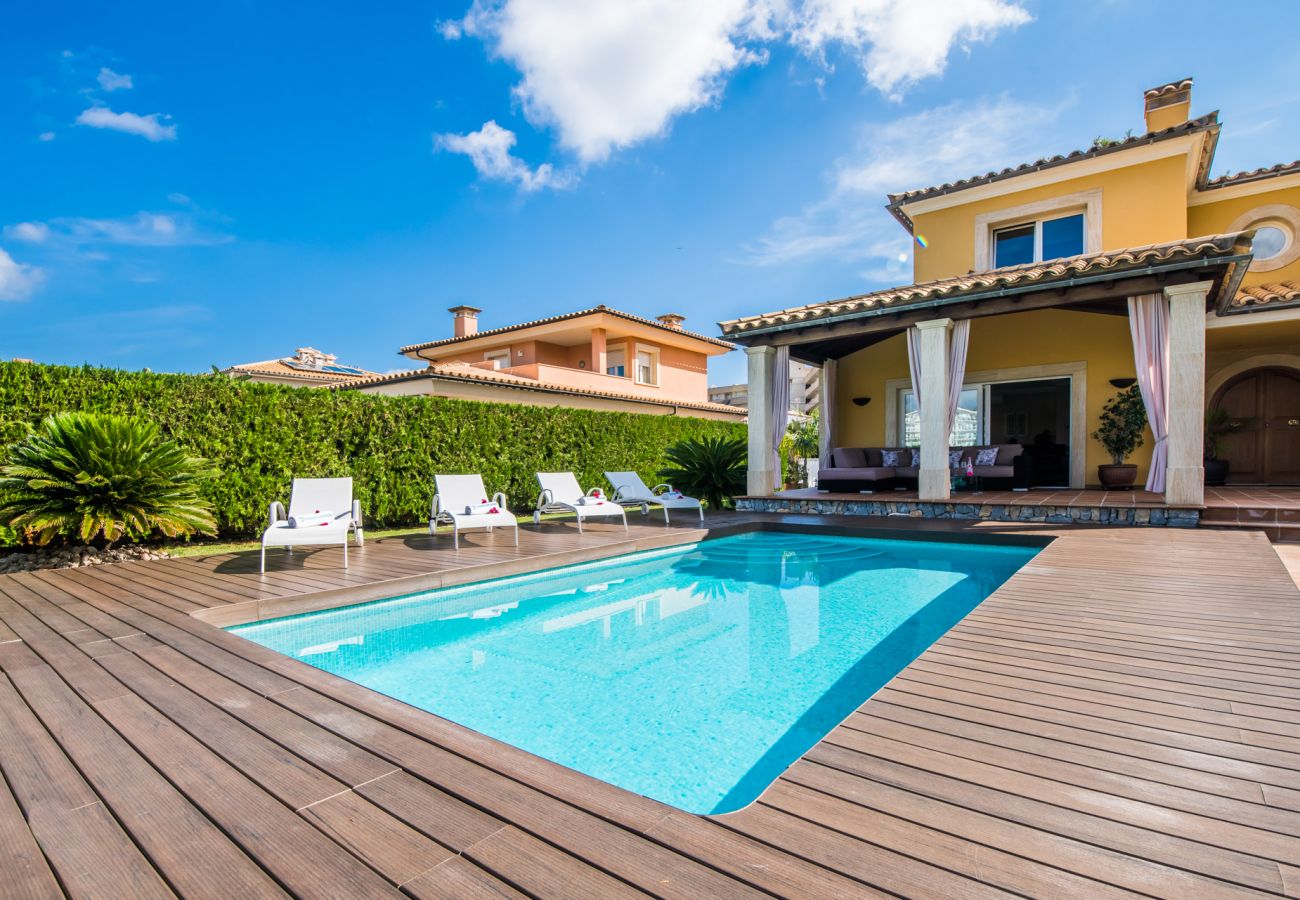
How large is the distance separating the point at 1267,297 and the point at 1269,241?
332 centimetres

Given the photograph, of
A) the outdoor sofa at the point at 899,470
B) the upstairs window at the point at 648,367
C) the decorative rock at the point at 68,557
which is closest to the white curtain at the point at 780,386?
the outdoor sofa at the point at 899,470

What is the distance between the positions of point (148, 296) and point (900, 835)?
2082 inches

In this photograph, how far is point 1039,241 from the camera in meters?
13.0

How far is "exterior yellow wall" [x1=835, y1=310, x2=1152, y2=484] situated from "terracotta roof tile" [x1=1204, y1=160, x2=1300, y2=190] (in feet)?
14.0

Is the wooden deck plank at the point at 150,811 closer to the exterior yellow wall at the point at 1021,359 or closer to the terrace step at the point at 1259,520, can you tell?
the terrace step at the point at 1259,520

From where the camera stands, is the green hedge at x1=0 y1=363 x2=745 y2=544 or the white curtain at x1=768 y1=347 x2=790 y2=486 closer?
the green hedge at x1=0 y1=363 x2=745 y2=544

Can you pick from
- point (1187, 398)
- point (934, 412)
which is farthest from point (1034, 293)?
point (1187, 398)

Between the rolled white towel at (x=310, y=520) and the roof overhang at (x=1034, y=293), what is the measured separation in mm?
7351

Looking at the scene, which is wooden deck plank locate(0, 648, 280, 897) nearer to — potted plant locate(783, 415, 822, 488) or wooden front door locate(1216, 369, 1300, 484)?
wooden front door locate(1216, 369, 1300, 484)

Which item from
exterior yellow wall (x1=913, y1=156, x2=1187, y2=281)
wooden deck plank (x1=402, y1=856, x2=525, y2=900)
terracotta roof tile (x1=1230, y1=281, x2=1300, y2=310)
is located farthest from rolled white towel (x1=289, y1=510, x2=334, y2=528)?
terracotta roof tile (x1=1230, y1=281, x2=1300, y2=310)

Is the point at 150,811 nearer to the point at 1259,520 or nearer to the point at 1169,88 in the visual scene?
the point at 1259,520

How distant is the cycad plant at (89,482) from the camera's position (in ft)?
20.4

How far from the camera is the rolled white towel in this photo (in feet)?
21.6

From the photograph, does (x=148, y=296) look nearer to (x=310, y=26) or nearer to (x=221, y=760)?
(x=310, y=26)
